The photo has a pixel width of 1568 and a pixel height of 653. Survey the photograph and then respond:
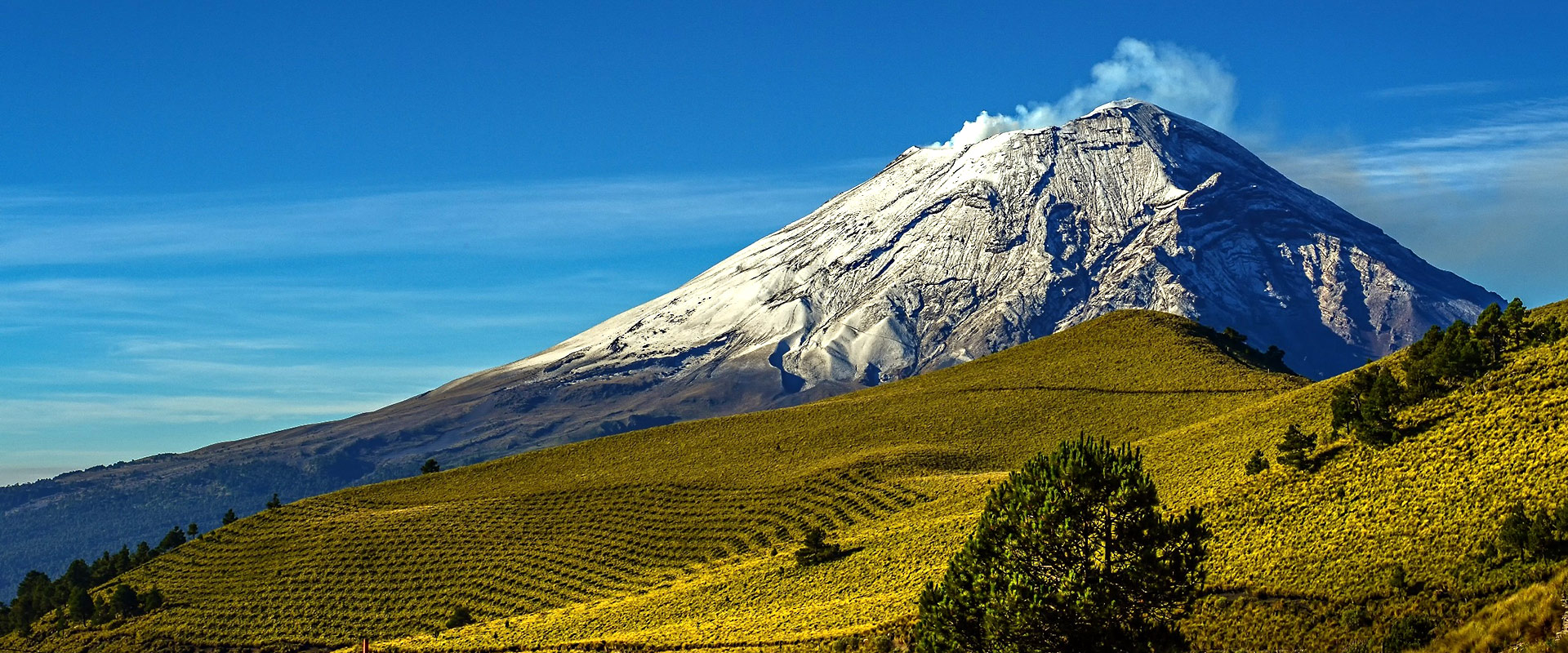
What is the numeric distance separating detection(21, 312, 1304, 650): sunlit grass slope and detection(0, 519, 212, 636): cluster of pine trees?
2247mm

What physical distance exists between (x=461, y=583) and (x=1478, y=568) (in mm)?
72082

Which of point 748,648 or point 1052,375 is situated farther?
point 1052,375

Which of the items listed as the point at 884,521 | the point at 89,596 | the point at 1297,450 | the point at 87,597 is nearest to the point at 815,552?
the point at 884,521

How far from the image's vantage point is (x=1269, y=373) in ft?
445

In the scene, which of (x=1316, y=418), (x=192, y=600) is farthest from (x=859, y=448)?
(x=192, y=600)

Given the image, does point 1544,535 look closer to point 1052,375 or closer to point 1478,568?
point 1478,568

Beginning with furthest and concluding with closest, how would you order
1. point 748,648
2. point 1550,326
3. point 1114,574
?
1. point 1550,326
2. point 748,648
3. point 1114,574

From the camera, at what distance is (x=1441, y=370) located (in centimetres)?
6762

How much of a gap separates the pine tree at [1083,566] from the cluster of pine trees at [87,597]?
84.4 metres

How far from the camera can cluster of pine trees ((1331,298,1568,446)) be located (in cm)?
6656

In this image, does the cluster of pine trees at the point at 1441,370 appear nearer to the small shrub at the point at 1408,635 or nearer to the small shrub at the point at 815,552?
the small shrub at the point at 1408,635

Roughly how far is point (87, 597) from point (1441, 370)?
4003 inches

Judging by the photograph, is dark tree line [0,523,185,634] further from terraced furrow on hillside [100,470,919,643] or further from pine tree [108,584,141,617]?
terraced furrow on hillside [100,470,919,643]

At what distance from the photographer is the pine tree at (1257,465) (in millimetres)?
71000
